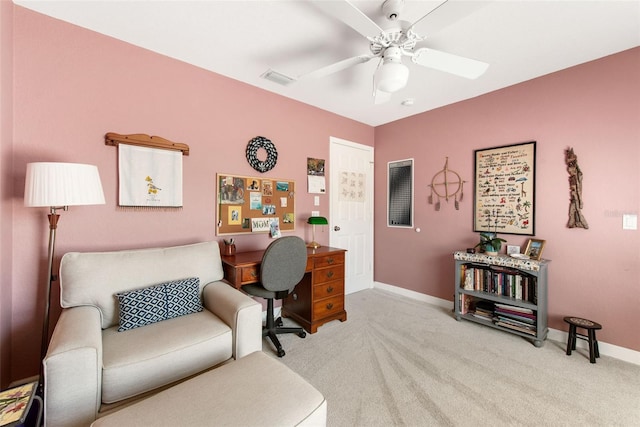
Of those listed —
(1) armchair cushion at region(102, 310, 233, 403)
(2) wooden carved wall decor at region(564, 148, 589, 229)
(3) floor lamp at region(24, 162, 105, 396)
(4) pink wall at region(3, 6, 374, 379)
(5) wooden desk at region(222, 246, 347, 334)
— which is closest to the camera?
(1) armchair cushion at region(102, 310, 233, 403)

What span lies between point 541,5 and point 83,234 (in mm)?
3552

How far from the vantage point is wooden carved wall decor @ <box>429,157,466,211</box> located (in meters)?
3.14

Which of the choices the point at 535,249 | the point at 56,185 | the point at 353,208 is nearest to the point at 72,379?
the point at 56,185

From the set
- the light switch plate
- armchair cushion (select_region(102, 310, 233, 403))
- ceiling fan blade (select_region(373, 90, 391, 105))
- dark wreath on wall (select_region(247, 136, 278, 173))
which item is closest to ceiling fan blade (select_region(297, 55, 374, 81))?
ceiling fan blade (select_region(373, 90, 391, 105))

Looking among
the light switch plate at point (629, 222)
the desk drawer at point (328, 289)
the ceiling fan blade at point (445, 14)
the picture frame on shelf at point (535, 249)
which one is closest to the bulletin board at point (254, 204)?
the desk drawer at point (328, 289)

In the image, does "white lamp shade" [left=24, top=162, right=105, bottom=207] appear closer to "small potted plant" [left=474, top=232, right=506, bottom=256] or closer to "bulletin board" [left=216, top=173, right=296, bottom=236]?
"bulletin board" [left=216, top=173, right=296, bottom=236]

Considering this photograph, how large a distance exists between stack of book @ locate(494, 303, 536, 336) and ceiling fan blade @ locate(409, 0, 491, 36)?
2.54 meters

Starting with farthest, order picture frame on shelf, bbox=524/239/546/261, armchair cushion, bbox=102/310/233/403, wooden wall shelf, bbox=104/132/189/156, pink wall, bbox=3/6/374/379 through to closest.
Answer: picture frame on shelf, bbox=524/239/546/261
wooden wall shelf, bbox=104/132/189/156
pink wall, bbox=3/6/374/379
armchair cushion, bbox=102/310/233/403

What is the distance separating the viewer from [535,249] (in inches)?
98.3

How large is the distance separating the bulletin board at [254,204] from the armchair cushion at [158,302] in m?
0.81

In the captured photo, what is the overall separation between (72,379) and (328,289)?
1.99 meters

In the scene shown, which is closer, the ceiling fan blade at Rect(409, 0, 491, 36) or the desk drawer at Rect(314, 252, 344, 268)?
the ceiling fan blade at Rect(409, 0, 491, 36)

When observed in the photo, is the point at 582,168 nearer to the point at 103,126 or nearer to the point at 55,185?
the point at 55,185

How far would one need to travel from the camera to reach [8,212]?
165 centimetres
